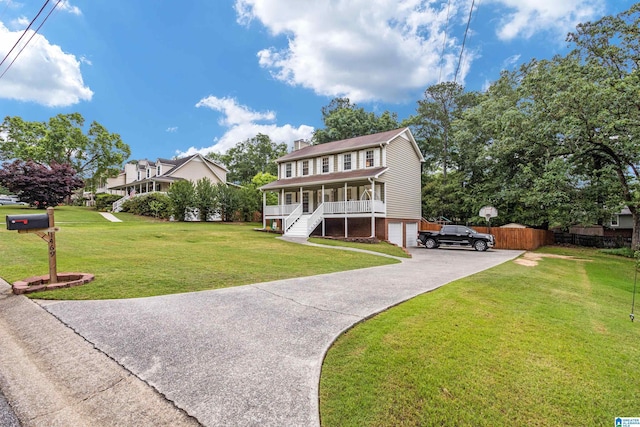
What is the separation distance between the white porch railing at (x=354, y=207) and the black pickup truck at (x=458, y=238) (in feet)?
12.7

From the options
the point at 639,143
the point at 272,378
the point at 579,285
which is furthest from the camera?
the point at 639,143

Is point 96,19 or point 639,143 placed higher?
point 96,19

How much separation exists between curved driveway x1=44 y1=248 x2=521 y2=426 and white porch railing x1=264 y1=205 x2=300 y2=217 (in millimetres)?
15728

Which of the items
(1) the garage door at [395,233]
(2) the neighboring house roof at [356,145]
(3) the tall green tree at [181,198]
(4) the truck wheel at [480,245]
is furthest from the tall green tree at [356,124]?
(4) the truck wheel at [480,245]

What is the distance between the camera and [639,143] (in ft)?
53.1

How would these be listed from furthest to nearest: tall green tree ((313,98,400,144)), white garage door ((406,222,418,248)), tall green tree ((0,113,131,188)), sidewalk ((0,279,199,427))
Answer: tall green tree ((0,113,131,188))
tall green tree ((313,98,400,144))
white garage door ((406,222,418,248))
sidewalk ((0,279,199,427))

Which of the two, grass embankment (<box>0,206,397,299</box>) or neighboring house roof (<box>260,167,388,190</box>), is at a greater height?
neighboring house roof (<box>260,167,388,190</box>)

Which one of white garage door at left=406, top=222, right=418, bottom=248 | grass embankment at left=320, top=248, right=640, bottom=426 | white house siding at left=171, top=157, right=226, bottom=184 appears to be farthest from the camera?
white house siding at left=171, top=157, right=226, bottom=184

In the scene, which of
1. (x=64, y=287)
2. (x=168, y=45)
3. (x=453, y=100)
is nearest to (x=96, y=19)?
(x=168, y=45)

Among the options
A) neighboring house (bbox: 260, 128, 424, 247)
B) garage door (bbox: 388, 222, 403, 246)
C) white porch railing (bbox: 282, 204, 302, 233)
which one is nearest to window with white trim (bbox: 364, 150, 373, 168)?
neighboring house (bbox: 260, 128, 424, 247)

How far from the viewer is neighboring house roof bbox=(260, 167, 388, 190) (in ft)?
61.9

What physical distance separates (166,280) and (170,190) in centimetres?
2121

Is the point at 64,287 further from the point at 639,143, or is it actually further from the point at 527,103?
the point at 527,103

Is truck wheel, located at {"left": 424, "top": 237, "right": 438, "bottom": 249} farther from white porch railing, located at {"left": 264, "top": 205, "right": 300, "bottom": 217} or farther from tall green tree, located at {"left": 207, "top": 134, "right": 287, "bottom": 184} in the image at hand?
tall green tree, located at {"left": 207, "top": 134, "right": 287, "bottom": 184}
